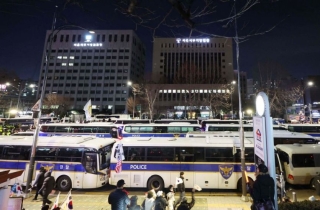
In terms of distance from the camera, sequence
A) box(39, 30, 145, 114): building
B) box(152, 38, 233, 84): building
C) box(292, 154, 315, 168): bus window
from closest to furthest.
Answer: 1. box(292, 154, 315, 168): bus window
2. box(39, 30, 145, 114): building
3. box(152, 38, 233, 84): building

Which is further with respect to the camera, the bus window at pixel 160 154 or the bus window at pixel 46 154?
the bus window at pixel 46 154

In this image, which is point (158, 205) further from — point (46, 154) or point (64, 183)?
point (46, 154)

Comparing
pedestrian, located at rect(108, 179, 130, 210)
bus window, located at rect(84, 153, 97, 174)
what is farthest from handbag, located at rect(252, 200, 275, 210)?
bus window, located at rect(84, 153, 97, 174)

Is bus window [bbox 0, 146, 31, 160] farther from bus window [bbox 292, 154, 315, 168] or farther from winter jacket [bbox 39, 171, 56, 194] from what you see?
bus window [bbox 292, 154, 315, 168]

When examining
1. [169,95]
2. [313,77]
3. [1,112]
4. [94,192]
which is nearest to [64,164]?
[94,192]

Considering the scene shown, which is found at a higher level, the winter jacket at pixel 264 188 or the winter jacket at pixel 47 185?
the winter jacket at pixel 264 188

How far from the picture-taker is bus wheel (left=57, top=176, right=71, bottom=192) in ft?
32.5

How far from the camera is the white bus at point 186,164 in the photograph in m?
9.74

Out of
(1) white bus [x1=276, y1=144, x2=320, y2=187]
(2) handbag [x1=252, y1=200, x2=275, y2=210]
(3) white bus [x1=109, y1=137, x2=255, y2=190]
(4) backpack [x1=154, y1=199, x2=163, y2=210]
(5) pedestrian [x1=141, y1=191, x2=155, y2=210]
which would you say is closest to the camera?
(2) handbag [x1=252, y1=200, x2=275, y2=210]

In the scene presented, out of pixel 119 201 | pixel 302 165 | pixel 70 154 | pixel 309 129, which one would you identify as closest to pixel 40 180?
pixel 70 154

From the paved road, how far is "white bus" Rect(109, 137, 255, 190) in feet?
1.55

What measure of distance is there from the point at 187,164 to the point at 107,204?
4460mm

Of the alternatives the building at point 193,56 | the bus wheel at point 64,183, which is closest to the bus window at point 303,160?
the bus wheel at point 64,183

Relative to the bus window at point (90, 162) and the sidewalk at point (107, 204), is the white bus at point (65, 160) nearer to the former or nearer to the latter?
the bus window at point (90, 162)
